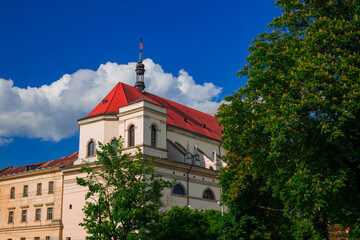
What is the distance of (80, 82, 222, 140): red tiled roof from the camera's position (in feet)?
157

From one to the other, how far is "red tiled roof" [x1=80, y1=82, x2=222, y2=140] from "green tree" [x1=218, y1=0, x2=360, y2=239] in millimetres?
26422

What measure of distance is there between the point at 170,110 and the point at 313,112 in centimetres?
3397

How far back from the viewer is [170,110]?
173 feet

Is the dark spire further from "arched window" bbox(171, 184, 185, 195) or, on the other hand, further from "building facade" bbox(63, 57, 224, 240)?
"arched window" bbox(171, 184, 185, 195)

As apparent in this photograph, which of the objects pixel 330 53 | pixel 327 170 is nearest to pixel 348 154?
pixel 327 170

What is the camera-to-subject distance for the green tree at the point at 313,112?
60.7ft

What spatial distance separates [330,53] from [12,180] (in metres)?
44.7

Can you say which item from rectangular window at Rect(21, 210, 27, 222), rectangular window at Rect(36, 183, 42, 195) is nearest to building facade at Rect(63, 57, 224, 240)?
rectangular window at Rect(36, 183, 42, 195)

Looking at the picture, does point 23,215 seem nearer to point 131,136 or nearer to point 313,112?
point 131,136

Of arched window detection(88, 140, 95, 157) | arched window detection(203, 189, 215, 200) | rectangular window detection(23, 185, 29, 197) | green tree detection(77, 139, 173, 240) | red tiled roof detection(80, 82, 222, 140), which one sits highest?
red tiled roof detection(80, 82, 222, 140)

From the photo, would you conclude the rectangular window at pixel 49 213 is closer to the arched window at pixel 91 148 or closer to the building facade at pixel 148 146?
the building facade at pixel 148 146

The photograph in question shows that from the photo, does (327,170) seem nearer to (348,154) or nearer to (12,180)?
(348,154)

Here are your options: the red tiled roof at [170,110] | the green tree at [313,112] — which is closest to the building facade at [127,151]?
the red tiled roof at [170,110]

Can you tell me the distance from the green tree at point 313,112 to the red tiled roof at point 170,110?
26.4 metres
